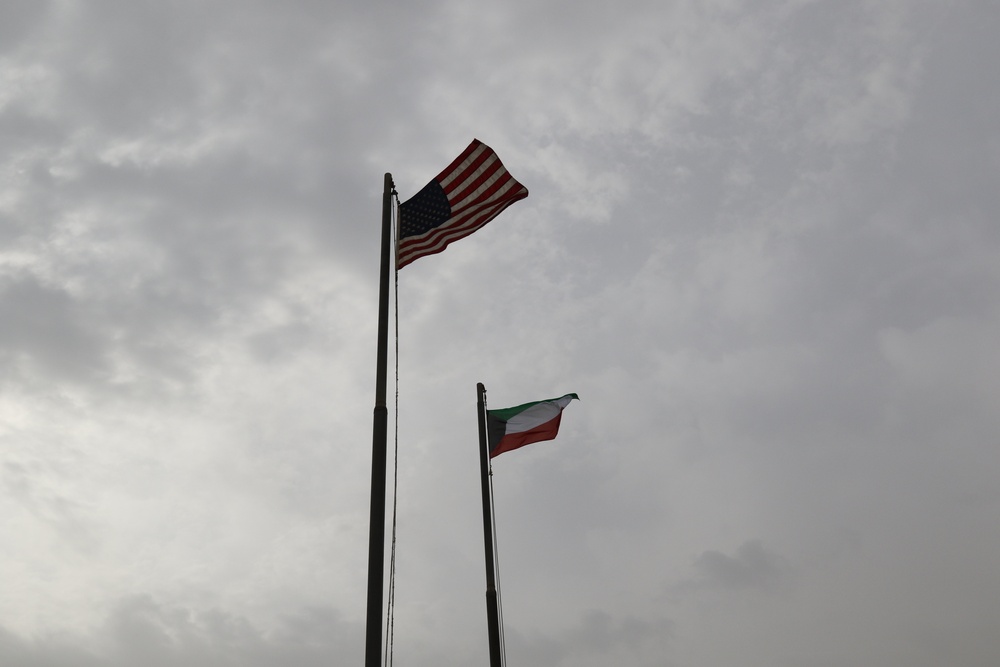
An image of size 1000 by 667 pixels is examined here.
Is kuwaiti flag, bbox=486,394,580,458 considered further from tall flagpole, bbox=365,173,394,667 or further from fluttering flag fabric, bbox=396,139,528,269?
tall flagpole, bbox=365,173,394,667

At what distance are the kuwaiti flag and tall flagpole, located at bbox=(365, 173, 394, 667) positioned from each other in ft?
39.0

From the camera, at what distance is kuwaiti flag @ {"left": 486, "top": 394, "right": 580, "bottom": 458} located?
76.8ft

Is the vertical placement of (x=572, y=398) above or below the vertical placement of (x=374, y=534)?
above

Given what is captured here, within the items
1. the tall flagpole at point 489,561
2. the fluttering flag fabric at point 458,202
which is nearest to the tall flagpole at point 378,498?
the fluttering flag fabric at point 458,202

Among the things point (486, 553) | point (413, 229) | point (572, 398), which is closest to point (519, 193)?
point (413, 229)

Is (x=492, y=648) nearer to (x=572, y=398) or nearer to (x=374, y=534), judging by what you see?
(x=572, y=398)

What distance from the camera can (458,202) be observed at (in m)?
13.9

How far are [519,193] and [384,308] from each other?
3.68 metres

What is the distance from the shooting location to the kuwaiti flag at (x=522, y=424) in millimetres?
23406

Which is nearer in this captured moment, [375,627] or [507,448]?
[375,627]

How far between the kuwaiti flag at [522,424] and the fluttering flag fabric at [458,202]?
10321mm

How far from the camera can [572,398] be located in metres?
25.5

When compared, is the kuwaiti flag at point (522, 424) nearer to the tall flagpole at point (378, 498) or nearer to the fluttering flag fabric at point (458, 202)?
the fluttering flag fabric at point (458, 202)

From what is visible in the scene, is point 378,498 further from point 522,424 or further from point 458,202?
point 522,424
